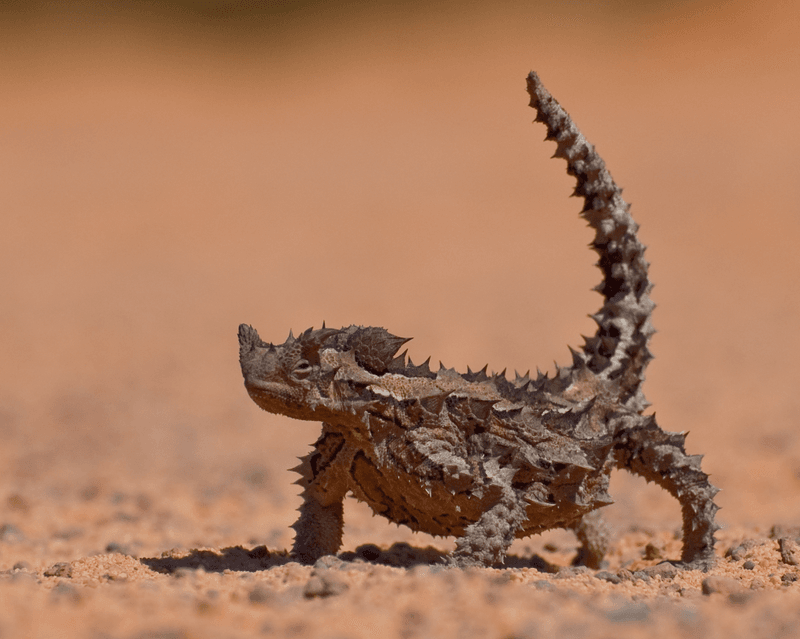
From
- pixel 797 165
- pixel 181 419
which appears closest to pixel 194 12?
pixel 797 165

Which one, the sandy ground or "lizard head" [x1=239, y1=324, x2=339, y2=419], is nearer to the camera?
the sandy ground

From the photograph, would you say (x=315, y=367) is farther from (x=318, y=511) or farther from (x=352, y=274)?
(x=352, y=274)

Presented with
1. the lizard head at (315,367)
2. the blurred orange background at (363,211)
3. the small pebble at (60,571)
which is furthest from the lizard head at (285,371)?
the blurred orange background at (363,211)

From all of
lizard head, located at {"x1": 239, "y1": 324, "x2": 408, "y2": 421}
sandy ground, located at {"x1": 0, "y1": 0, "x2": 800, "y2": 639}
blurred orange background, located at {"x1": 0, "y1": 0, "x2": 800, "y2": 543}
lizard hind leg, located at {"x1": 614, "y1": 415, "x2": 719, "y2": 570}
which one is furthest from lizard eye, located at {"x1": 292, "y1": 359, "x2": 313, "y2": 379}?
blurred orange background, located at {"x1": 0, "y1": 0, "x2": 800, "y2": 543}

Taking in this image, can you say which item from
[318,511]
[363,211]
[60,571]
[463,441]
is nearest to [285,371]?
[463,441]

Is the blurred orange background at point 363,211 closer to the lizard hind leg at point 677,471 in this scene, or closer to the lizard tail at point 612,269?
the lizard hind leg at point 677,471

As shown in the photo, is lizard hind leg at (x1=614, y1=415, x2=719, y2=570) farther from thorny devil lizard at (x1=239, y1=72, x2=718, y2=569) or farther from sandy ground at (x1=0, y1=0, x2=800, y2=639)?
sandy ground at (x1=0, y1=0, x2=800, y2=639)

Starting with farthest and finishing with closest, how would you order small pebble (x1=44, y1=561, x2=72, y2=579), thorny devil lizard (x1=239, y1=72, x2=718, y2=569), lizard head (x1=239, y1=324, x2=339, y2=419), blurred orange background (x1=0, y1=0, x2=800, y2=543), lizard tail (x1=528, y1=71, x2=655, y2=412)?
1. blurred orange background (x1=0, y1=0, x2=800, y2=543)
2. lizard tail (x1=528, y1=71, x2=655, y2=412)
3. small pebble (x1=44, y1=561, x2=72, y2=579)
4. thorny devil lizard (x1=239, y1=72, x2=718, y2=569)
5. lizard head (x1=239, y1=324, x2=339, y2=419)

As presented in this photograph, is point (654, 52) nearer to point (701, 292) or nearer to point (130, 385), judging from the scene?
point (701, 292)
